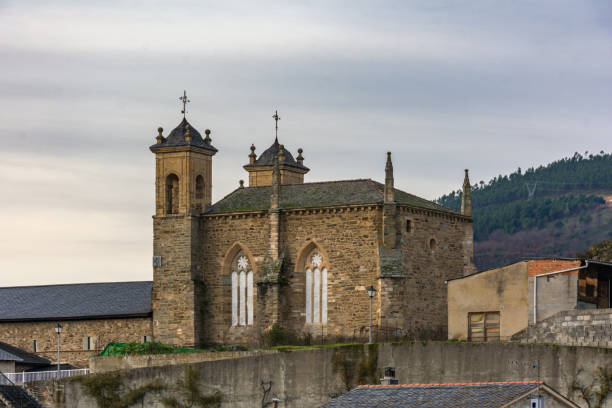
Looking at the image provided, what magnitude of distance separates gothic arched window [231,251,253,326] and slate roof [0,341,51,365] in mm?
10404

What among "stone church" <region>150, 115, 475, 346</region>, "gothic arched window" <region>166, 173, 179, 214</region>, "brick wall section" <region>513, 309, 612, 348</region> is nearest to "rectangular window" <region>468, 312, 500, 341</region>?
"brick wall section" <region>513, 309, 612, 348</region>

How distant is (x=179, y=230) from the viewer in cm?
8006

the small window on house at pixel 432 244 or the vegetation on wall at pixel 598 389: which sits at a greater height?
the small window on house at pixel 432 244

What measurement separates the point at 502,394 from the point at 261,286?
34782 millimetres

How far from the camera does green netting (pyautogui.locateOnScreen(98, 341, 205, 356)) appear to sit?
73.8 m

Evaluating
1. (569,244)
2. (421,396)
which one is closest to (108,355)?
(421,396)

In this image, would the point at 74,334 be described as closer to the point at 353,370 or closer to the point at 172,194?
the point at 172,194

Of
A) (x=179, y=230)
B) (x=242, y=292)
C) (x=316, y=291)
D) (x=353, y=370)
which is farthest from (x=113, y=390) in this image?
(x=179, y=230)

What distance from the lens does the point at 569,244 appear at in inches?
6781

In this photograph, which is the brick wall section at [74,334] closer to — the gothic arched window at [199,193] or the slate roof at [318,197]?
the gothic arched window at [199,193]

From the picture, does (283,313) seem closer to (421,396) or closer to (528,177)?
(421,396)

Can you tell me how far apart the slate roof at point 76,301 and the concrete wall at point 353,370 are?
12608mm

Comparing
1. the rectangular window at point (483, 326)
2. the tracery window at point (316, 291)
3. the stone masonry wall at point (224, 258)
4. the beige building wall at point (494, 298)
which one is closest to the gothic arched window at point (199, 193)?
the stone masonry wall at point (224, 258)

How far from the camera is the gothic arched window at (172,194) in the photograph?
81.2m
